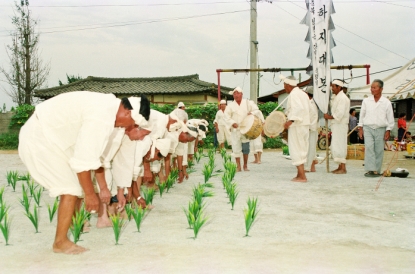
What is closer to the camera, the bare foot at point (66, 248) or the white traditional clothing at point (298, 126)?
the bare foot at point (66, 248)

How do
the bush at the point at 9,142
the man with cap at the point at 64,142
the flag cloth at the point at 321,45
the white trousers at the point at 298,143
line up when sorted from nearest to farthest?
the man with cap at the point at 64,142
the white trousers at the point at 298,143
the flag cloth at the point at 321,45
the bush at the point at 9,142

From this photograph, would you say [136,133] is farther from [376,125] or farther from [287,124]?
[376,125]

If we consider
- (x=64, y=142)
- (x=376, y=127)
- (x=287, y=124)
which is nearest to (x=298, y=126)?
(x=287, y=124)

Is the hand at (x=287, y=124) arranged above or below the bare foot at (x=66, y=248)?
above

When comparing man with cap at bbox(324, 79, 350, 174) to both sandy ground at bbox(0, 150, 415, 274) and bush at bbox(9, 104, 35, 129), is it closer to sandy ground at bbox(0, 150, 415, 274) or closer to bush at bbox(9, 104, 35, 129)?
sandy ground at bbox(0, 150, 415, 274)

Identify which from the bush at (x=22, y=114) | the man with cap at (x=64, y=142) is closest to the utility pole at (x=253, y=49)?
the bush at (x=22, y=114)

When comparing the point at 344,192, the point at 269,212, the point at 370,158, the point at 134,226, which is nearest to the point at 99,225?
the point at 134,226

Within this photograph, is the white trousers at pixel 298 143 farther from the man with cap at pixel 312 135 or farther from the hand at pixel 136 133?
the hand at pixel 136 133

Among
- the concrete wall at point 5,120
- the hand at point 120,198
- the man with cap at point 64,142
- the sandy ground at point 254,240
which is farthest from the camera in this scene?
the concrete wall at point 5,120

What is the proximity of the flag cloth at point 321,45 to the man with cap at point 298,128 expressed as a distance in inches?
48.7

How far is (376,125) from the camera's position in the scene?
304 inches

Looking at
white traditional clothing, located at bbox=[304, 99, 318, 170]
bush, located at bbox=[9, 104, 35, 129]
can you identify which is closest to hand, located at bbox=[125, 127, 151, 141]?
white traditional clothing, located at bbox=[304, 99, 318, 170]

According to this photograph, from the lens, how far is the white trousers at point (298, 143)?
7.18 metres

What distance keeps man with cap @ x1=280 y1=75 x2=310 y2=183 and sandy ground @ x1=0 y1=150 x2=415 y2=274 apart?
1.16m
